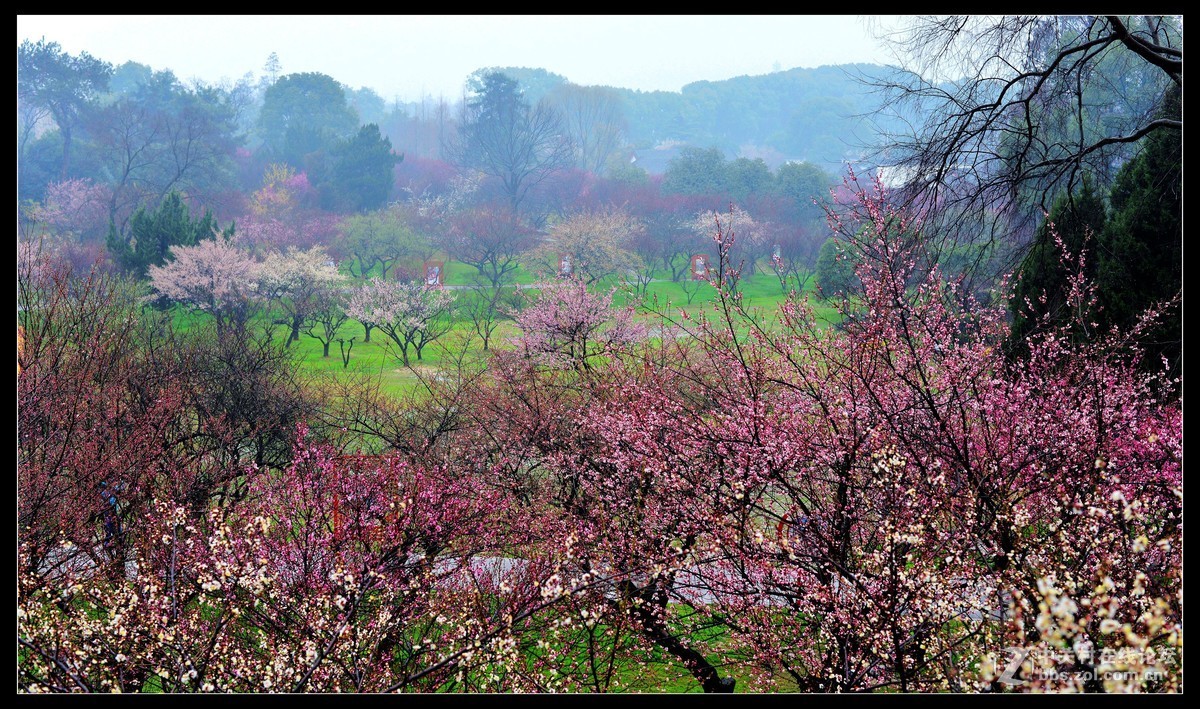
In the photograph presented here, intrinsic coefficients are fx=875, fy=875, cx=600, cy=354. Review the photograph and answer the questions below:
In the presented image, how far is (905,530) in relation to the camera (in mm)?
4473

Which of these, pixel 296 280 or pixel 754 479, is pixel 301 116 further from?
pixel 754 479

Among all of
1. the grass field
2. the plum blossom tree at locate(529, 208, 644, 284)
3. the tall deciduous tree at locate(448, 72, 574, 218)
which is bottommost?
the grass field

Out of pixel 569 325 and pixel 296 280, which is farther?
pixel 296 280

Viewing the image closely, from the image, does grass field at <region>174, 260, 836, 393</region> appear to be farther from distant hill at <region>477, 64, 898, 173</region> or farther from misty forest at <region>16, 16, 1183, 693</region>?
distant hill at <region>477, 64, 898, 173</region>

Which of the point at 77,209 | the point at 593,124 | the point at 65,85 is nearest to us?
the point at 77,209

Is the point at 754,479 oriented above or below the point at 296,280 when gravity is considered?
below

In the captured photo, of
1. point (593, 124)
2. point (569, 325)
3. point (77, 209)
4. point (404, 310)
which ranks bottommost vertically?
point (404, 310)

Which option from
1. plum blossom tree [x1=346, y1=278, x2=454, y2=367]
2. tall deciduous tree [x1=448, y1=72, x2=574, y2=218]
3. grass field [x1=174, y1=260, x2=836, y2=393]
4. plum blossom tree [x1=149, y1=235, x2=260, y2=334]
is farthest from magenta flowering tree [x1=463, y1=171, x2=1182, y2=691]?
tall deciduous tree [x1=448, y1=72, x2=574, y2=218]

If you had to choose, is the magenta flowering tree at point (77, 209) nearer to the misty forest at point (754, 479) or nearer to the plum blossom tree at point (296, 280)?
the plum blossom tree at point (296, 280)

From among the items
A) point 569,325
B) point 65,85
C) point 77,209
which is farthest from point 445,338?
point 65,85

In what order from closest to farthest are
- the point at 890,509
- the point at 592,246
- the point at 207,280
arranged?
the point at 890,509
the point at 207,280
the point at 592,246

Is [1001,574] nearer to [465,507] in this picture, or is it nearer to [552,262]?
[465,507]

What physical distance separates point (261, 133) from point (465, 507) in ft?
131
